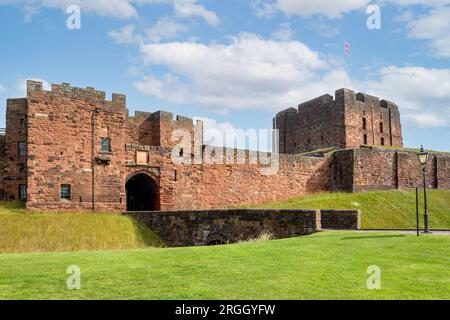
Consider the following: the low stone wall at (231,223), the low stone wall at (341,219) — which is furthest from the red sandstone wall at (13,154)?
the low stone wall at (341,219)

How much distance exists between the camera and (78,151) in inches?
884

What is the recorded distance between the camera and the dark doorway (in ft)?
84.4

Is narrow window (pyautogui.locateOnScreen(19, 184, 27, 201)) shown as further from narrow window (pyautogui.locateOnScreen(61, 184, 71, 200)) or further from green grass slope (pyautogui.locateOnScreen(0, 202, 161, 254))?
narrow window (pyautogui.locateOnScreen(61, 184, 71, 200))

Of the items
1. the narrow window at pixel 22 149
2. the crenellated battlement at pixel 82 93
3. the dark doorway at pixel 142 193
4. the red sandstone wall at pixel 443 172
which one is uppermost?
the crenellated battlement at pixel 82 93

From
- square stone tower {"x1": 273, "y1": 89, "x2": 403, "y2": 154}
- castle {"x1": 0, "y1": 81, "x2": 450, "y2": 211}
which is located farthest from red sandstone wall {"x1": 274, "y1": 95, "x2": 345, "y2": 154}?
castle {"x1": 0, "y1": 81, "x2": 450, "y2": 211}

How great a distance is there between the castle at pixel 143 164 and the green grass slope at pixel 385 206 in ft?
12.3

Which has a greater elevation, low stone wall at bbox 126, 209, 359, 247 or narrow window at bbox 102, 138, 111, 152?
narrow window at bbox 102, 138, 111, 152

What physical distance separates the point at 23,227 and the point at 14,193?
7.51m

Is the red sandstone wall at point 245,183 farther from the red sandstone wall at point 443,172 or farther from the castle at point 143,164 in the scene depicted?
the red sandstone wall at point 443,172

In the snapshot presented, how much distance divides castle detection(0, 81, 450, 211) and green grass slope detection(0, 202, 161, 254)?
1.43 m

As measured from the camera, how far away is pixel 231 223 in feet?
64.6

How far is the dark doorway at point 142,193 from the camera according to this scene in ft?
84.4

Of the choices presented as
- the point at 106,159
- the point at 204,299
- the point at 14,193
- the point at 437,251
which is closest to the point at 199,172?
the point at 106,159
